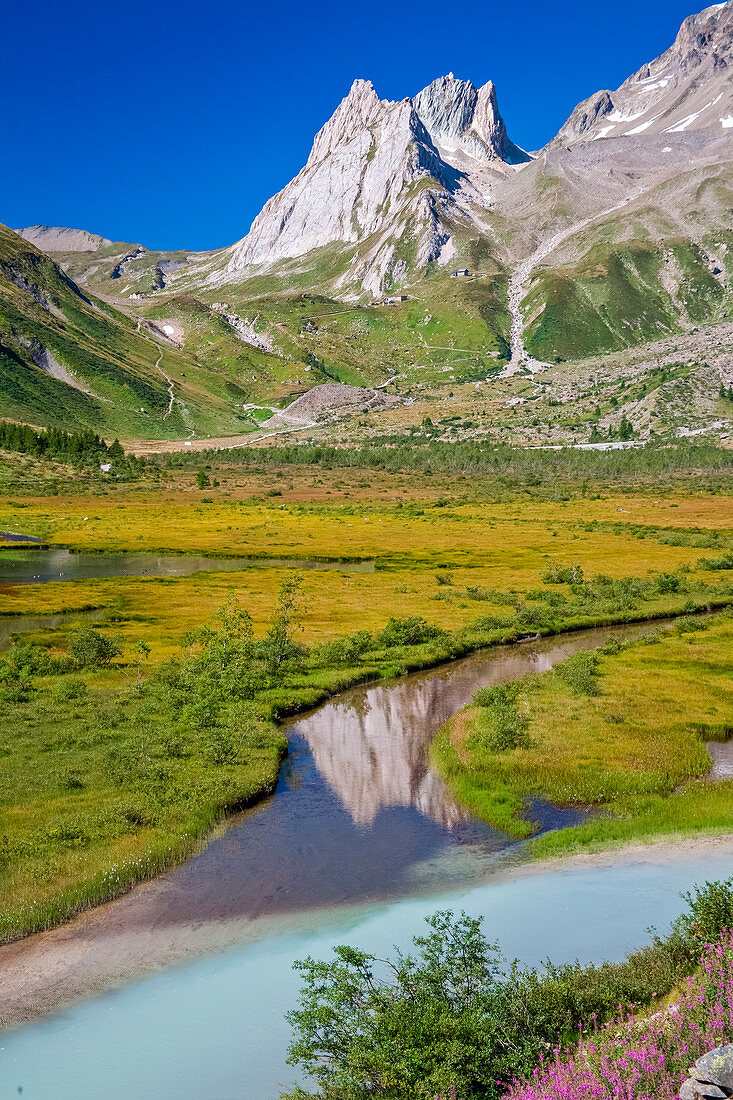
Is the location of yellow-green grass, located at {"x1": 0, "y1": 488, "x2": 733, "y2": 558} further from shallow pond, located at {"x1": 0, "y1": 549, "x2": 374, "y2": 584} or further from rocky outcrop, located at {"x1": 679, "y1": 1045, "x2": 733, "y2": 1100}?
rocky outcrop, located at {"x1": 679, "y1": 1045, "x2": 733, "y2": 1100}

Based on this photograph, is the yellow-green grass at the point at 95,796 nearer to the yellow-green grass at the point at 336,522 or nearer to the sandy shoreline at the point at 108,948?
the sandy shoreline at the point at 108,948

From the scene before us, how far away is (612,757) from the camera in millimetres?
35906

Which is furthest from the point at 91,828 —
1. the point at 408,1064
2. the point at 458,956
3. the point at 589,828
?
the point at 589,828

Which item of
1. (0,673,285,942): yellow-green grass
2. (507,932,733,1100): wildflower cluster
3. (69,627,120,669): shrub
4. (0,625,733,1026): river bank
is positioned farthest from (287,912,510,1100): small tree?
(69,627,120,669): shrub

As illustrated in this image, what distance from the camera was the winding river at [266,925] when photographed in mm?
17547

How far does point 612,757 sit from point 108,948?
2358cm

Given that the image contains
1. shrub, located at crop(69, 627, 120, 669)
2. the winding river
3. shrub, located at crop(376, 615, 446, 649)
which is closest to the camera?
the winding river

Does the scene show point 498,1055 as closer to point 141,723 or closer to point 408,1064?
point 408,1064

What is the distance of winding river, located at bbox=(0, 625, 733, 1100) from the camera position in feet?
57.6

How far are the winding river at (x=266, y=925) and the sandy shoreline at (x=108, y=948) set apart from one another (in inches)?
2.0

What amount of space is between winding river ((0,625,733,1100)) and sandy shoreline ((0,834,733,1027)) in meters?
0.05

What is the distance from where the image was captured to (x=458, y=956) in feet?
61.7

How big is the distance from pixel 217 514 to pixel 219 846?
390 ft

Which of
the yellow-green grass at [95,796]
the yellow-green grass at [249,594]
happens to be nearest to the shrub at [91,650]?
the yellow-green grass at [249,594]
